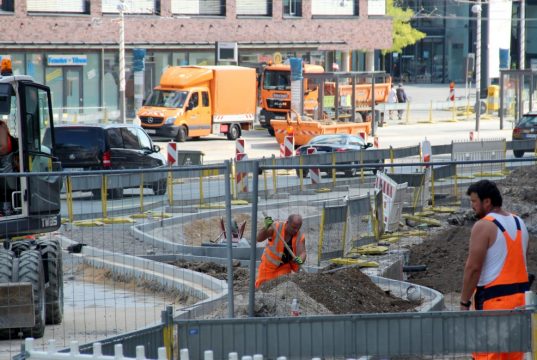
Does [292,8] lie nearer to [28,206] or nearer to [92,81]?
[92,81]

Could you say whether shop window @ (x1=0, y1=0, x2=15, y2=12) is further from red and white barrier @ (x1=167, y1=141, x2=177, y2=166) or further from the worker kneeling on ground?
the worker kneeling on ground

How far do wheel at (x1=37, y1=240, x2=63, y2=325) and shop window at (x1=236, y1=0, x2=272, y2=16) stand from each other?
48997 mm

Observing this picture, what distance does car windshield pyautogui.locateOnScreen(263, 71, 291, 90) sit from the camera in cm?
5162

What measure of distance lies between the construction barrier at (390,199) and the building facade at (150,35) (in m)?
34.3

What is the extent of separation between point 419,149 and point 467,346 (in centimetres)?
2281

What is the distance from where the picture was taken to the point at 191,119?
4494 centimetres

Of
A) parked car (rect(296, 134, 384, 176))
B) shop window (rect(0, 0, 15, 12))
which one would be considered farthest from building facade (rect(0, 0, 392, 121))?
parked car (rect(296, 134, 384, 176))

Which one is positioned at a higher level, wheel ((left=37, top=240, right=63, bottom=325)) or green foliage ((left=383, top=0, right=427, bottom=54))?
green foliage ((left=383, top=0, right=427, bottom=54))

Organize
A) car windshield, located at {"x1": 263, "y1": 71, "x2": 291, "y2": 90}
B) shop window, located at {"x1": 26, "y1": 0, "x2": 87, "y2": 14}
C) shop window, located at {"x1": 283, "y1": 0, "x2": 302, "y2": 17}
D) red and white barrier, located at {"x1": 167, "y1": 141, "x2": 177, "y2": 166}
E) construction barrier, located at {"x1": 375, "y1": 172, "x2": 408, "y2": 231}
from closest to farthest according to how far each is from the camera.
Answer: construction barrier, located at {"x1": 375, "y1": 172, "x2": 408, "y2": 231} < red and white barrier, located at {"x1": 167, "y1": 141, "x2": 177, "y2": 166} < car windshield, located at {"x1": 263, "y1": 71, "x2": 291, "y2": 90} < shop window, located at {"x1": 26, "y1": 0, "x2": 87, "y2": 14} < shop window, located at {"x1": 283, "y1": 0, "x2": 302, "y2": 17}

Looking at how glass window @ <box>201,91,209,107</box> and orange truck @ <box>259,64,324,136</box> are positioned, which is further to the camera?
orange truck @ <box>259,64,324,136</box>

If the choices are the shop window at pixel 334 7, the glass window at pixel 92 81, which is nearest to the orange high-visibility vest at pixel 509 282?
the glass window at pixel 92 81

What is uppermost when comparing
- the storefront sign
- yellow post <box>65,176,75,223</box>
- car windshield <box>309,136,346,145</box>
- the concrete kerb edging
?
the storefront sign

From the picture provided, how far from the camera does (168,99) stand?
4481 cm

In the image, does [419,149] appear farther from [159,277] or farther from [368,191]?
[159,277]
